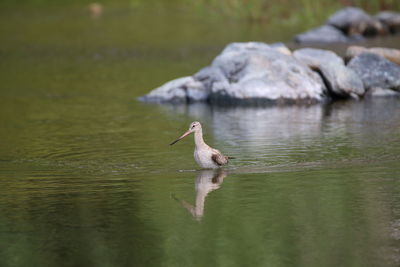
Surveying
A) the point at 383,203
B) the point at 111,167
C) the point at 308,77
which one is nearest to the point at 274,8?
the point at 308,77

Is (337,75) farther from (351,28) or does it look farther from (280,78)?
(351,28)

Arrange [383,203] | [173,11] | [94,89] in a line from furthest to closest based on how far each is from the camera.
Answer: [173,11]
[94,89]
[383,203]

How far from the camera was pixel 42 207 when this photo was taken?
10.1m

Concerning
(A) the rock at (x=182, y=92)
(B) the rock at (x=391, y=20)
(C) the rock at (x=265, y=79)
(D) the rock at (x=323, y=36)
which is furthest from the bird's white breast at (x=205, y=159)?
(B) the rock at (x=391, y=20)

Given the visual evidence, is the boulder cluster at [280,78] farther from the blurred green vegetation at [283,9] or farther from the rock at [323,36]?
the blurred green vegetation at [283,9]

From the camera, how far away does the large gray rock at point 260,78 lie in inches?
768

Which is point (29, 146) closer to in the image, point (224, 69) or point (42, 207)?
point (42, 207)

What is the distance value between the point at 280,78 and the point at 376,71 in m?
2.36

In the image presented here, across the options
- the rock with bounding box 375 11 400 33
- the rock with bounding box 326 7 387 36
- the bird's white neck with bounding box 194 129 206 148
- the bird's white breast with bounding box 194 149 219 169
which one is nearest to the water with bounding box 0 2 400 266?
the bird's white breast with bounding box 194 149 219 169

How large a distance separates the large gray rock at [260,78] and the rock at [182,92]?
0.27 m

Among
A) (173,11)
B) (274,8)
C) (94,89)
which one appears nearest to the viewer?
(94,89)

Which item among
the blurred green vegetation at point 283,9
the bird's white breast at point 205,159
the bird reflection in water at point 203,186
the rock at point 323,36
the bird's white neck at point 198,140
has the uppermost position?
the blurred green vegetation at point 283,9

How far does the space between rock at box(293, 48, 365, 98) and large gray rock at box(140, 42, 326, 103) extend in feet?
0.74

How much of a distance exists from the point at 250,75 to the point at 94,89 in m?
5.40
